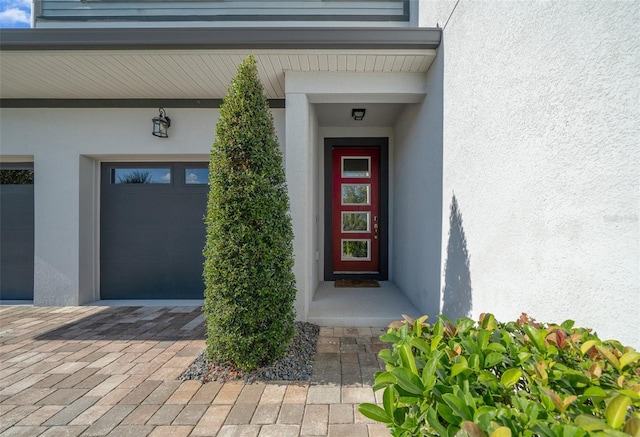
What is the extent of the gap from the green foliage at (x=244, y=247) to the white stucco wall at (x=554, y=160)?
1.71m

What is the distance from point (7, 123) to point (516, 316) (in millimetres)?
6596

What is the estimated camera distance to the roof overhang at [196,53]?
9.96 feet

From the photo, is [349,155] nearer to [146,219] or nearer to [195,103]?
[195,103]

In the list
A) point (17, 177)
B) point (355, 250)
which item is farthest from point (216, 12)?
point (355, 250)

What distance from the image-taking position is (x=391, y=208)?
555 centimetres

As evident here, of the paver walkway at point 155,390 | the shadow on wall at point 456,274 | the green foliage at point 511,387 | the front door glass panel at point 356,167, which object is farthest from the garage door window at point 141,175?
the green foliage at point 511,387

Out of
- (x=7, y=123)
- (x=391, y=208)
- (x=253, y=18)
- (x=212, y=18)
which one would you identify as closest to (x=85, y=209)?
(x=7, y=123)

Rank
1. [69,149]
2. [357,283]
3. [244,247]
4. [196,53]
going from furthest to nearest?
[357,283]
[69,149]
[196,53]
[244,247]

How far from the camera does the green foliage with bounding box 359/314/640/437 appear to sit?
2.44 feet

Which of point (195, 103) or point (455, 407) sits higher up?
point (195, 103)

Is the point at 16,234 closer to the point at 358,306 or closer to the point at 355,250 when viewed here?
the point at 358,306

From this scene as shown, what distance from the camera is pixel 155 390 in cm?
227

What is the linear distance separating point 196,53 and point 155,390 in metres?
3.26

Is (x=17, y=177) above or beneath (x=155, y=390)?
above
